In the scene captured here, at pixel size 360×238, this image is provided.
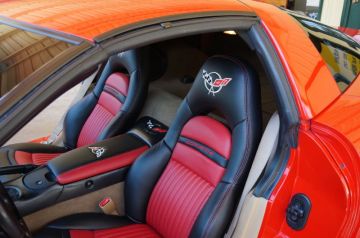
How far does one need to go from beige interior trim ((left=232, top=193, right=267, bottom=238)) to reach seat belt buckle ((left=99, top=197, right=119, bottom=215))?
0.70 metres

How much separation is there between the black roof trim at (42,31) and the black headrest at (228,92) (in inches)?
26.7

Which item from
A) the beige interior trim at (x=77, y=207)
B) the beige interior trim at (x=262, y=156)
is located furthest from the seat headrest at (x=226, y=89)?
the beige interior trim at (x=77, y=207)

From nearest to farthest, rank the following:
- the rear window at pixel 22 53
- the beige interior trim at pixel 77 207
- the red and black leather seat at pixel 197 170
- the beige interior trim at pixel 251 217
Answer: the rear window at pixel 22 53 < the beige interior trim at pixel 251 217 < the red and black leather seat at pixel 197 170 < the beige interior trim at pixel 77 207

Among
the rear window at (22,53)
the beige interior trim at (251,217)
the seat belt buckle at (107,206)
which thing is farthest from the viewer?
the seat belt buckle at (107,206)

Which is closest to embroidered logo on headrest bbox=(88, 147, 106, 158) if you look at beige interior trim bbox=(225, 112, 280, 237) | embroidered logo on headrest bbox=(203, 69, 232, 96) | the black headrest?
the black headrest

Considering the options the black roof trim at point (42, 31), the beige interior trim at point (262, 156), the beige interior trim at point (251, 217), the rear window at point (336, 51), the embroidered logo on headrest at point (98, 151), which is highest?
the black roof trim at point (42, 31)

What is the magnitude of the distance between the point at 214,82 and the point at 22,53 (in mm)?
718

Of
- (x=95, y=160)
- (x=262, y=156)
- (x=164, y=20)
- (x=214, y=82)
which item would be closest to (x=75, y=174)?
(x=95, y=160)

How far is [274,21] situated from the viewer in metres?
1.24

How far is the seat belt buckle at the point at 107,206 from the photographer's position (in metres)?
1.75

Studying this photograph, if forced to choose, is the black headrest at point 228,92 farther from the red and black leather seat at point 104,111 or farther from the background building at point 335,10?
the background building at point 335,10

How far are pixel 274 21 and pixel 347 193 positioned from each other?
57 centimetres

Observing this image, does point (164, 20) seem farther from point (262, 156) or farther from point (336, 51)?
point (336, 51)

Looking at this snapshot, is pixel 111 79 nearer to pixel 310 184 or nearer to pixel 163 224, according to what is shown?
pixel 163 224
